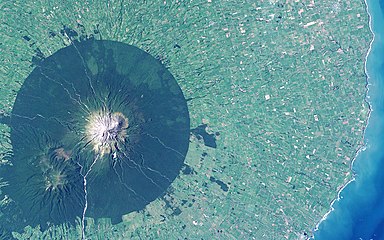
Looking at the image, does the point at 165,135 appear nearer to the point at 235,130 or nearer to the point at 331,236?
the point at 235,130

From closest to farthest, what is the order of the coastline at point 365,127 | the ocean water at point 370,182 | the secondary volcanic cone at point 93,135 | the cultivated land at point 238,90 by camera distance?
the secondary volcanic cone at point 93,135
the cultivated land at point 238,90
the coastline at point 365,127
the ocean water at point 370,182

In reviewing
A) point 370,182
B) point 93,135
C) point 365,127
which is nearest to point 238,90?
point 365,127

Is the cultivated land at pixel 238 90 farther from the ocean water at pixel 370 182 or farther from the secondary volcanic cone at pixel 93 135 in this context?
the ocean water at pixel 370 182

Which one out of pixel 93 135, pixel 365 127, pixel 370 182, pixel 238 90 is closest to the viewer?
pixel 93 135

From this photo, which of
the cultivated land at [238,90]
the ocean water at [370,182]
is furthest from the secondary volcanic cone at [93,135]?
the ocean water at [370,182]

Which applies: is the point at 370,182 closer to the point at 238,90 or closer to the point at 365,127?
the point at 365,127

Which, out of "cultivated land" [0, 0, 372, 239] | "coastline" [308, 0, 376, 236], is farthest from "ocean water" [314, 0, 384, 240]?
"cultivated land" [0, 0, 372, 239]

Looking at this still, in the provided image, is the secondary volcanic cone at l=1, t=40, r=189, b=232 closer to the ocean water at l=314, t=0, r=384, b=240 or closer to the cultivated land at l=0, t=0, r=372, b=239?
the cultivated land at l=0, t=0, r=372, b=239
